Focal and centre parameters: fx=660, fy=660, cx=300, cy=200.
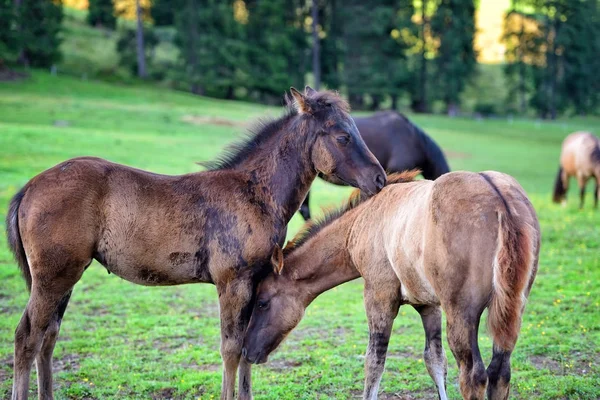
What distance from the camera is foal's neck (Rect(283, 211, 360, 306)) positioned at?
18.5 ft

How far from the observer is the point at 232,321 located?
17.5 feet

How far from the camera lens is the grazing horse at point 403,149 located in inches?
437

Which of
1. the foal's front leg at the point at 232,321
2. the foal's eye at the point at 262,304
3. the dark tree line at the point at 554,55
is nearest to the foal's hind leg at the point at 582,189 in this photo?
the foal's eye at the point at 262,304

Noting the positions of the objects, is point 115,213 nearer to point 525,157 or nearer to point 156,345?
point 156,345

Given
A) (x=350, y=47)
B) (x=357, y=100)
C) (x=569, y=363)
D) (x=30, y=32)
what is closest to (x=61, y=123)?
(x=30, y=32)

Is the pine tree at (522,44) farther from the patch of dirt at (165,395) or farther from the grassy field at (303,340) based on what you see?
the patch of dirt at (165,395)

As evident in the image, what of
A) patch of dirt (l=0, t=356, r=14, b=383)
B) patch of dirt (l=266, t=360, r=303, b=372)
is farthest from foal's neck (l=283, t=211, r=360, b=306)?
patch of dirt (l=0, t=356, r=14, b=383)

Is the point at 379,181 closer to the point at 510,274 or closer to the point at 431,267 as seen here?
the point at 431,267

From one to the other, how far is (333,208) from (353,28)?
162ft

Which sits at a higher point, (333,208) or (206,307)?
(333,208)

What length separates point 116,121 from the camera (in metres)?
30.4

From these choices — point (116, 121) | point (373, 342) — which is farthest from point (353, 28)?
point (373, 342)

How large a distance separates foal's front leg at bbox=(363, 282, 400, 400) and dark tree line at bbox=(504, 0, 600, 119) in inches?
2254

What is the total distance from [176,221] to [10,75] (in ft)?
125
